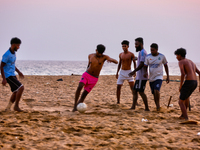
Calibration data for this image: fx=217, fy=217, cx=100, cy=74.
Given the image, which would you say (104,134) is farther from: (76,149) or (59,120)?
(59,120)

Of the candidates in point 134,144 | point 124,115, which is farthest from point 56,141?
point 124,115

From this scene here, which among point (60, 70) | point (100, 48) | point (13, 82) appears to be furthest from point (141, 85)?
point (60, 70)

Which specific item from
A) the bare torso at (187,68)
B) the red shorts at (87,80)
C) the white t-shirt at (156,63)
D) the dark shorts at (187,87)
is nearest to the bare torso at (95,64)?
the red shorts at (87,80)

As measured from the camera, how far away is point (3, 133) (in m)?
3.78

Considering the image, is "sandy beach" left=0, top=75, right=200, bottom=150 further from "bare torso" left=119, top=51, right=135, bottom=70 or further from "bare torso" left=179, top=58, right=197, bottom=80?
"bare torso" left=119, top=51, right=135, bottom=70

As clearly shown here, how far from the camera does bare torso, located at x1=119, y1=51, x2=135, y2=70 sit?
21.7 feet

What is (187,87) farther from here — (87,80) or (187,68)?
(87,80)

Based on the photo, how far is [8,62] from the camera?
531 cm

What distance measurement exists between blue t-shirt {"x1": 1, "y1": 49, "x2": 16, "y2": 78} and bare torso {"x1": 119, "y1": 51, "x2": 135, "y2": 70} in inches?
123

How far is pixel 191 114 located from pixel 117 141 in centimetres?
298

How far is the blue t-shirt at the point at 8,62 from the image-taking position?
523 centimetres

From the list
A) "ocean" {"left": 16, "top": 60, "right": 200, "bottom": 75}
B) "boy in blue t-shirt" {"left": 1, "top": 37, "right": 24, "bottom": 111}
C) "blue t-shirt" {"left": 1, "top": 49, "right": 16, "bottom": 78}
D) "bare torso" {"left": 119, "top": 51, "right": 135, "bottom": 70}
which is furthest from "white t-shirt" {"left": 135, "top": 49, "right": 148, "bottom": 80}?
"ocean" {"left": 16, "top": 60, "right": 200, "bottom": 75}

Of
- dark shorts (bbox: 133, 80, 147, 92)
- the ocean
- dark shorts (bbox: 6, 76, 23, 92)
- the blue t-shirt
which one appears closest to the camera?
the blue t-shirt

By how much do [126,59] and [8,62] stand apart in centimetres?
333
